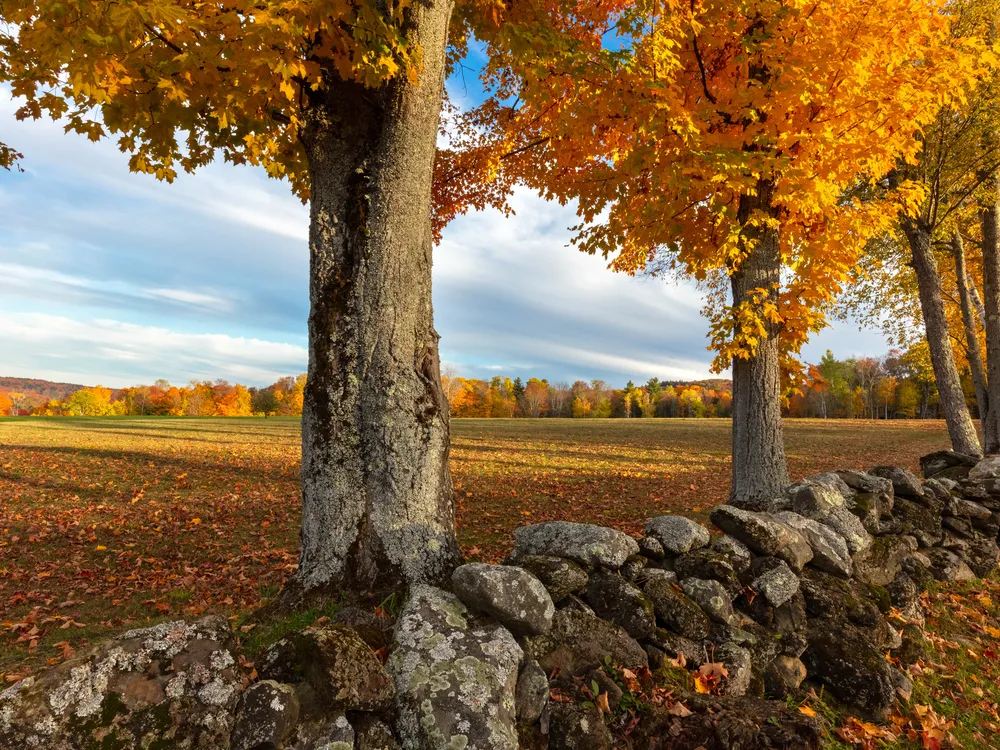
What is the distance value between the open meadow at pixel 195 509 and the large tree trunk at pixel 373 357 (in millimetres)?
2440

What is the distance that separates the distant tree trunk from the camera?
11.8 metres

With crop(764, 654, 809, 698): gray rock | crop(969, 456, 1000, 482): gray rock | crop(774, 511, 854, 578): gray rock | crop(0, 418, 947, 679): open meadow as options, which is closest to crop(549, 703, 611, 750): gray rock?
crop(764, 654, 809, 698): gray rock

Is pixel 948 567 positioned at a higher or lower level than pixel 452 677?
lower

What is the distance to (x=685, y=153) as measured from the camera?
6777mm

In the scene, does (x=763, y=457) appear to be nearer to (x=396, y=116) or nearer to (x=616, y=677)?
(x=616, y=677)

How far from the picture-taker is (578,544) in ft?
13.7

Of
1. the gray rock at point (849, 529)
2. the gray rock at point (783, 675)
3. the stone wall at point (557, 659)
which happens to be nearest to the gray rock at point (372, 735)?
the stone wall at point (557, 659)

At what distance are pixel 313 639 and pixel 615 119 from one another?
24.1 feet

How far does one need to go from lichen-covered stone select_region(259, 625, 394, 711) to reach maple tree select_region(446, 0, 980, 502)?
5.51 m

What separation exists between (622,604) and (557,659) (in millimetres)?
671

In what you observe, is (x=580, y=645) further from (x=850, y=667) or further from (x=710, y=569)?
(x=850, y=667)

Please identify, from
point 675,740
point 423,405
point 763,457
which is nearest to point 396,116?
point 423,405

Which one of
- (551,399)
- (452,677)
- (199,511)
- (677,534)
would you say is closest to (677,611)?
(677,534)

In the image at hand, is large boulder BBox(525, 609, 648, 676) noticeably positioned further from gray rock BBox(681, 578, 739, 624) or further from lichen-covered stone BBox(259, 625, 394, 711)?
lichen-covered stone BBox(259, 625, 394, 711)
